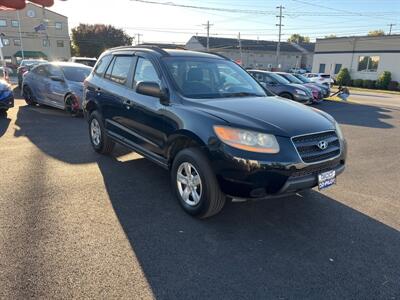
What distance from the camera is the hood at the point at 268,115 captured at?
3.33 m

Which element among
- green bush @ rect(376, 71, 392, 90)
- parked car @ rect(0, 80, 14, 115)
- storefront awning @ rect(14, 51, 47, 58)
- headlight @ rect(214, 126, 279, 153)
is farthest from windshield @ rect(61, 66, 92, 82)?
storefront awning @ rect(14, 51, 47, 58)

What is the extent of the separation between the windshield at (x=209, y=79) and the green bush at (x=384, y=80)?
33.9 m

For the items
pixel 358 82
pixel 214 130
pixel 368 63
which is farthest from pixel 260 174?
pixel 368 63

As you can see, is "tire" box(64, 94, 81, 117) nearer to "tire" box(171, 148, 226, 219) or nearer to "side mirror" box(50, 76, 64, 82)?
"side mirror" box(50, 76, 64, 82)

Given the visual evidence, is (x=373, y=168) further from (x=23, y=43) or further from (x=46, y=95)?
(x=23, y=43)

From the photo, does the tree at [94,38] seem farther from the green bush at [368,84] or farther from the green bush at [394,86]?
the green bush at [394,86]

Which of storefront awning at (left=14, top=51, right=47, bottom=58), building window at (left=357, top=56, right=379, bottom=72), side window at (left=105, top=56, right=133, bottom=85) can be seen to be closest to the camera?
side window at (left=105, top=56, right=133, bottom=85)

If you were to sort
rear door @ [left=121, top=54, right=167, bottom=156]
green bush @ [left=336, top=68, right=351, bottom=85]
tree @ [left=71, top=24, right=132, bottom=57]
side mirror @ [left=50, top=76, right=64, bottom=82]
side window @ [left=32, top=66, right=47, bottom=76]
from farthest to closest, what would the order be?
tree @ [left=71, top=24, right=132, bottom=57] < green bush @ [left=336, top=68, right=351, bottom=85] < side window @ [left=32, top=66, right=47, bottom=76] < side mirror @ [left=50, top=76, right=64, bottom=82] < rear door @ [left=121, top=54, right=167, bottom=156]

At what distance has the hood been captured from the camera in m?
3.33

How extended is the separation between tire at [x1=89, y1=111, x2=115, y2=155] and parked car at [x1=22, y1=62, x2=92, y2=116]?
3936 mm

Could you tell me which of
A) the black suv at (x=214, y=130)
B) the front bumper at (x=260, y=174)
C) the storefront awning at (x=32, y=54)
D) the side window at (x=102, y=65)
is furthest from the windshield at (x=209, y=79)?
the storefront awning at (x=32, y=54)

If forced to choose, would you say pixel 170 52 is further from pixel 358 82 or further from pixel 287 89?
pixel 358 82

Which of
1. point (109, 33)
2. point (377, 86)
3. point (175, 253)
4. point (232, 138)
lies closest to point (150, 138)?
point (232, 138)

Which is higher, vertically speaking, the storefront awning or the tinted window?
the storefront awning
